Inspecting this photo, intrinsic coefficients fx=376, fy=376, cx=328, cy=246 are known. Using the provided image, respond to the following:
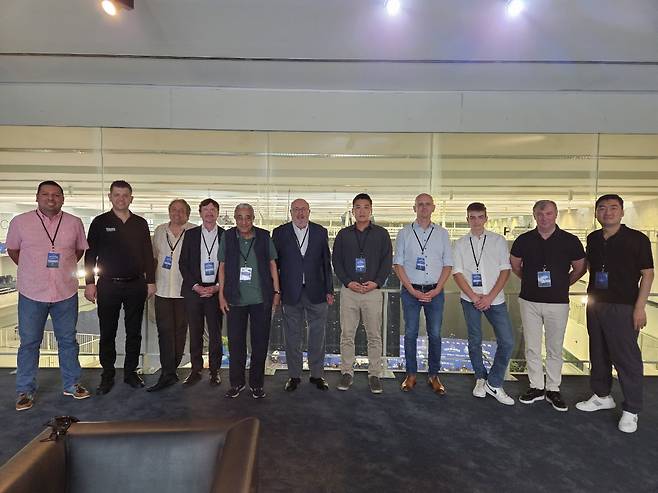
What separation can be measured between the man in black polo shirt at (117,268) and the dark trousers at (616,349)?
3836mm

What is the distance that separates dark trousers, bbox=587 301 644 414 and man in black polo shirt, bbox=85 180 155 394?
384cm

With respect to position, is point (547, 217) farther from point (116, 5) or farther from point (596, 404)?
point (116, 5)

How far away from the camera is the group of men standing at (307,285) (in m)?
3.09

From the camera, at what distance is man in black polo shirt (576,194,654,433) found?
2.86 meters

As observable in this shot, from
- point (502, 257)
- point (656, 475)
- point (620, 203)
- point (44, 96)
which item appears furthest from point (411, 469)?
point (44, 96)

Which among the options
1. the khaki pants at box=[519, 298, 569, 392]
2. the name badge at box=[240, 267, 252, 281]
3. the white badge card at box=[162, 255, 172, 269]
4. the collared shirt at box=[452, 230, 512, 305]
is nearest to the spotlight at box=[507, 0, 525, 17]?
the collared shirt at box=[452, 230, 512, 305]

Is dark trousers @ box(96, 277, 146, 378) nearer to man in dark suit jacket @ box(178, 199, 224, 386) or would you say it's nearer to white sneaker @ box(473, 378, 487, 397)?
man in dark suit jacket @ box(178, 199, 224, 386)

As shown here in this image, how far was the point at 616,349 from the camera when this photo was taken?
2.95m

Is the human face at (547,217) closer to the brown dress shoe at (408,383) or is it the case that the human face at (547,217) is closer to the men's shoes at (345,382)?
the brown dress shoe at (408,383)

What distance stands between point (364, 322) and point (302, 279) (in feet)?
2.43

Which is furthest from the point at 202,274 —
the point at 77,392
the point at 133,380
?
the point at 77,392

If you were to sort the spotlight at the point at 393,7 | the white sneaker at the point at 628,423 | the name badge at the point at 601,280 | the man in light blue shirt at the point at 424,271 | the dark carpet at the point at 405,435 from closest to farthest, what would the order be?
the dark carpet at the point at 405,435
the spotlight at the point at 393,7
the white sneaker at the point at 628,423
the name badge at the point at 601,280
the man in light blue shirt at the point at 424,271

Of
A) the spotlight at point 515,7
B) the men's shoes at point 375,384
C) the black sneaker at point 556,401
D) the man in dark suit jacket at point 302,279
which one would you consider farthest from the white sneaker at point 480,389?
the spotlight at point 515,7

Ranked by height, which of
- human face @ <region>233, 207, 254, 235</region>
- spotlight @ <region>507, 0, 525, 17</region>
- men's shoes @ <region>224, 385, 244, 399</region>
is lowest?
men's shoes @ <region>224, 385, 244, 399</region>
